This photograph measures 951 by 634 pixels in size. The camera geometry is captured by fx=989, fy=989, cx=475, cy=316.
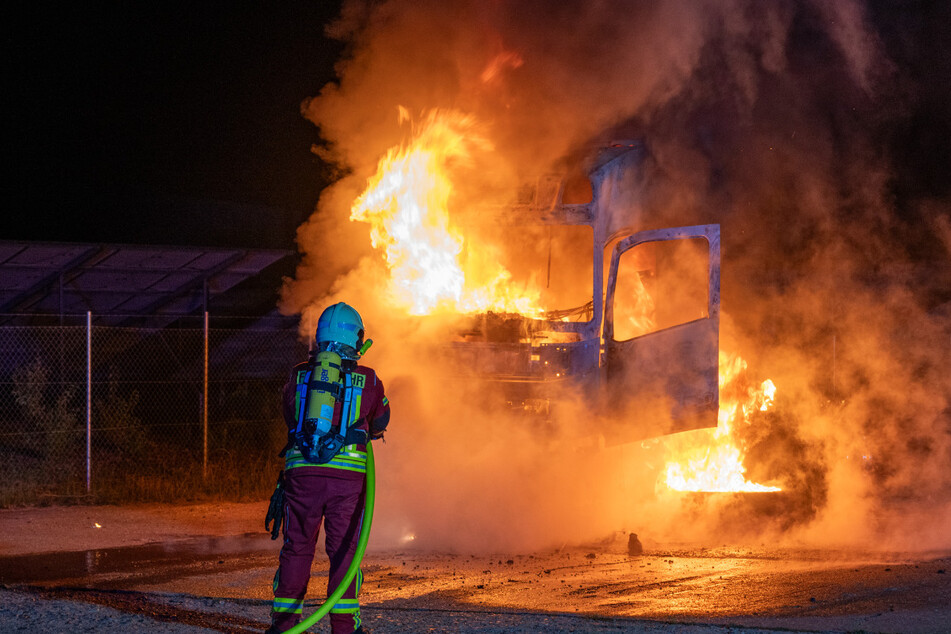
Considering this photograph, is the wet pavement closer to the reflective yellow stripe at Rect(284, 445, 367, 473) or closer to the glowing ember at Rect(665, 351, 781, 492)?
the reflective yellow stripe at Rect(284, 445, 367, 473)

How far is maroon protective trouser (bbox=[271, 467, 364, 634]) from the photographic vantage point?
15.6ft

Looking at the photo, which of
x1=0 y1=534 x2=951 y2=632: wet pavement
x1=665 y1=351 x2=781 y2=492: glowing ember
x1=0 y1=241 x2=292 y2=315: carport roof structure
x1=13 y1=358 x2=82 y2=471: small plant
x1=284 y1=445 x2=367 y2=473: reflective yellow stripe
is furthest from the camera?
x1=0 y1=241 x2=292 y2=315: carport roof structure

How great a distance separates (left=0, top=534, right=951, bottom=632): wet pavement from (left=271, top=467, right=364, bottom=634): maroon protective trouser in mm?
539

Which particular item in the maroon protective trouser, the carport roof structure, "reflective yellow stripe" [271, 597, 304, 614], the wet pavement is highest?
the carport roof structure

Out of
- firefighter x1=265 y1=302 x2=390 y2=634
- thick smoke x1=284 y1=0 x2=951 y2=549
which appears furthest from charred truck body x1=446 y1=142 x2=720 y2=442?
firefighter x1=265 y1=302 x2=390 y2=634

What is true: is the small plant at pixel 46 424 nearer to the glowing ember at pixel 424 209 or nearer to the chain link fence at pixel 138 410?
the chain link fence at pixel 138 410

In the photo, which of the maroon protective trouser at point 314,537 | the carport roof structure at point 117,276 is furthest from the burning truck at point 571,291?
the carport roof structure at point 117,276

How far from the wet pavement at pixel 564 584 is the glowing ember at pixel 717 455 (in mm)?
1248

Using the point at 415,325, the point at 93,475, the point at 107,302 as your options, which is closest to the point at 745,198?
the point at 415,325

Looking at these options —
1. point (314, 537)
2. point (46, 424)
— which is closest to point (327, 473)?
point (314, 537)

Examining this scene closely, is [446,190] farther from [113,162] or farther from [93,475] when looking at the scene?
[113,162]

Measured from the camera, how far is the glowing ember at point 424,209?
8688 mm

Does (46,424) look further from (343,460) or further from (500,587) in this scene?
(343,460)

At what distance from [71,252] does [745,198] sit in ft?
27.2
